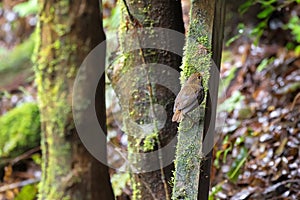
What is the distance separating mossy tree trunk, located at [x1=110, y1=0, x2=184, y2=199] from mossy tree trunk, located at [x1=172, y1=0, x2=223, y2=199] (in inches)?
19.2

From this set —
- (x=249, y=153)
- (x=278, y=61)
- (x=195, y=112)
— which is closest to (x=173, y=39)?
(x=195, y=112)

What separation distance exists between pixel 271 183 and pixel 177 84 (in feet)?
4.61

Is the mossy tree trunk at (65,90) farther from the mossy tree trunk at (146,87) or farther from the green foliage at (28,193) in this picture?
the green foliage at (28,193)

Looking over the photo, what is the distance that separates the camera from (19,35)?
8.39m

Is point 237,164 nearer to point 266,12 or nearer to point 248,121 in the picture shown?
point 248,121

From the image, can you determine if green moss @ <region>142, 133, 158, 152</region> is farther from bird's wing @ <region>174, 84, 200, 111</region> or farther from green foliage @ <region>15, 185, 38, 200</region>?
green foliage @ <region>15, 185, 38, 200</region>

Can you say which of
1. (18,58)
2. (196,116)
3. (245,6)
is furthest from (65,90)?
(18,58)

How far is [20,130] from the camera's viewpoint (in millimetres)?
5473

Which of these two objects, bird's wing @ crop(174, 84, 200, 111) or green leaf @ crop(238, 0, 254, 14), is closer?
bird's wing @ crop(174, 84, 200, 111)

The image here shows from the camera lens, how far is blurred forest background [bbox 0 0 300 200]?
366 centimetres

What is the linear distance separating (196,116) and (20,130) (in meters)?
3.90

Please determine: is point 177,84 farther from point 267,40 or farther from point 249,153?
point 267,40

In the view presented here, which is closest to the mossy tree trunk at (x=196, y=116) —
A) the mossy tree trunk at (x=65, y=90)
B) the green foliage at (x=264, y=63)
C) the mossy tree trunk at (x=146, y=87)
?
the mossy tree trunk at (x=146, y=87)

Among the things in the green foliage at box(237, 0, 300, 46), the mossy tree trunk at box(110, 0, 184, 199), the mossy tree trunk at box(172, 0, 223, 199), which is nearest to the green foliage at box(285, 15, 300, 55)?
the green foliage at box(237, 0, 300, 46)
